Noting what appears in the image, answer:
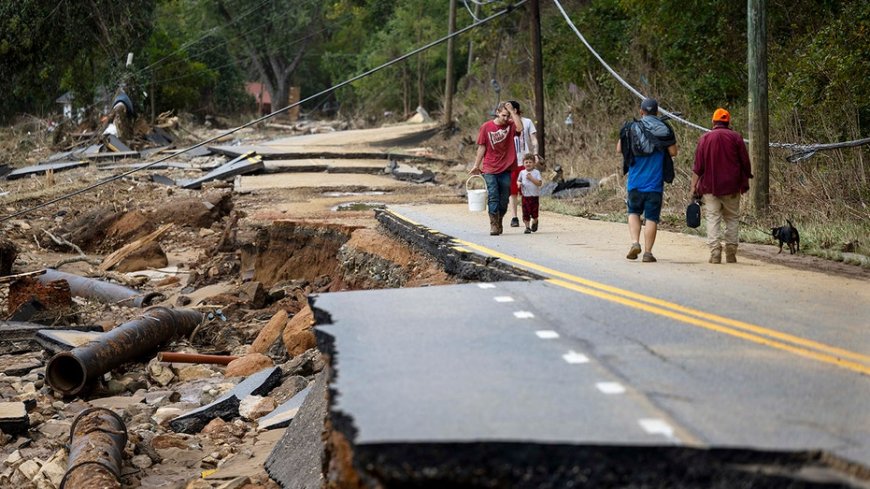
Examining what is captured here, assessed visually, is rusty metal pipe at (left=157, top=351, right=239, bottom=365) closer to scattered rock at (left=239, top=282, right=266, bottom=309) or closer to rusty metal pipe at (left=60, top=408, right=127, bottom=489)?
scattered rock at (left=239, top=282, right=266, bottom=309)

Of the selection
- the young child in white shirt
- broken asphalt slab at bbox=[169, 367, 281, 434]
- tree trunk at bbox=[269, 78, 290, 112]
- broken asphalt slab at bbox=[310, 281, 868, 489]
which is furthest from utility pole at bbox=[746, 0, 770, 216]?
tree trunk at bbox=[269, 78, 290, 112]

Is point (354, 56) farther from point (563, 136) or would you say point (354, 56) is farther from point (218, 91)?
point (563, 136)

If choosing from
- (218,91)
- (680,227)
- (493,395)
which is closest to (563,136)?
(680,227)

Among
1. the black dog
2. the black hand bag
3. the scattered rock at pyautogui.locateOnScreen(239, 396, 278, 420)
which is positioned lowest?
the scattered rock at pyautogui.locateOnScreen(239, 396, 278, 420)

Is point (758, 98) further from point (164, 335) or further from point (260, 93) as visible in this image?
point (260, 93)

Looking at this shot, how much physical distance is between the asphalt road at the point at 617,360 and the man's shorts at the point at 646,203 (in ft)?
4.15

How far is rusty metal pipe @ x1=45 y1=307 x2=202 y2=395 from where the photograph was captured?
1260 centimetres

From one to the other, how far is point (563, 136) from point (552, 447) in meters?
23.6

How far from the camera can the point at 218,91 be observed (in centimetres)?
6988

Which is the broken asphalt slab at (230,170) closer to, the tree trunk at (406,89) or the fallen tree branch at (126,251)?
the fallen tree branch at (126,251)

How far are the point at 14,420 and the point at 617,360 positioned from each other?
6832 mm

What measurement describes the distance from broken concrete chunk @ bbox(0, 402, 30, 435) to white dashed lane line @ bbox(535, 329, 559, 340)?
19.8ft

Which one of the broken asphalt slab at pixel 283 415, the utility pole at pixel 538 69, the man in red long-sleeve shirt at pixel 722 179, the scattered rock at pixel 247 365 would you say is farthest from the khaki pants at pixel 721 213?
the utility pole at pixel 538 69

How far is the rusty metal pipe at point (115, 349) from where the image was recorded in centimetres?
1260
